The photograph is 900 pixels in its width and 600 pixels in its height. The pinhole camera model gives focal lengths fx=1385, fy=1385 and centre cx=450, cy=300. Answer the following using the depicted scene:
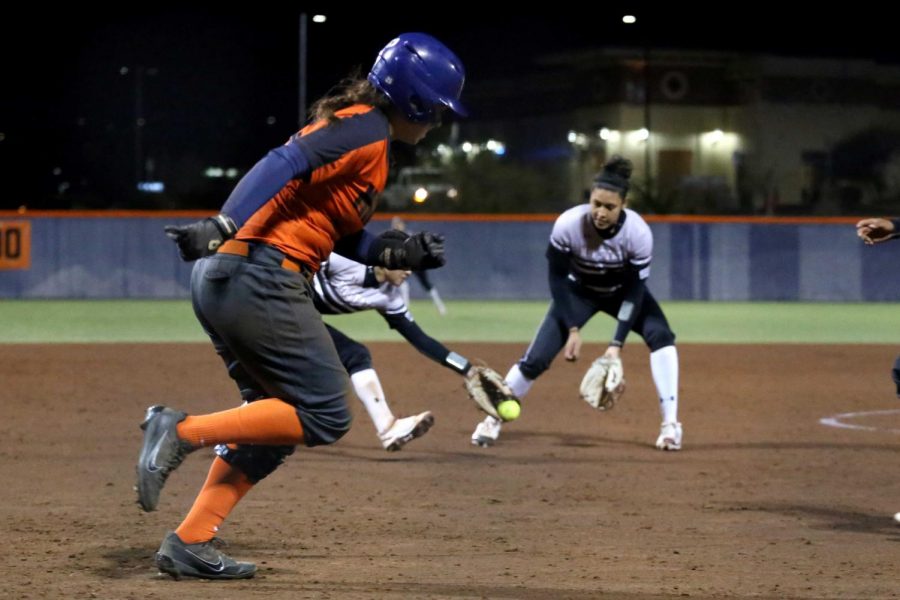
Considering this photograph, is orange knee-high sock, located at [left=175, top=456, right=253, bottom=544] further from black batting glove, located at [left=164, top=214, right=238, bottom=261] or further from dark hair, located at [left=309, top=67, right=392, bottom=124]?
dark hair, located at [left=309, top=67, right=392, bottom=124]

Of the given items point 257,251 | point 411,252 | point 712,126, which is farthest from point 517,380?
point 712,126

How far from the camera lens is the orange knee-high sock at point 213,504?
5328 mm

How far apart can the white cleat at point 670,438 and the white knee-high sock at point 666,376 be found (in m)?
0.05

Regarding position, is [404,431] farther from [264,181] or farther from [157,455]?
[264,181]

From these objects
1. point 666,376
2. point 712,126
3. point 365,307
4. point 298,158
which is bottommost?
point 666,376

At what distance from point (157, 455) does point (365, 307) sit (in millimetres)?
3787

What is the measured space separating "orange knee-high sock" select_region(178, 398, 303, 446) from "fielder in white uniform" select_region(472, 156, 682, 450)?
383cm

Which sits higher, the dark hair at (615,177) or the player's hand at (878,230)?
the dark hair at (615,177)

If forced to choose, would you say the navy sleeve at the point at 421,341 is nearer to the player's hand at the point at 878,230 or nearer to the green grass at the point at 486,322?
the player's hand at the point at 878,230

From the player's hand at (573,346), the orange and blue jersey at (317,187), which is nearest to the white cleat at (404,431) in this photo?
the player's hand at (573,346)

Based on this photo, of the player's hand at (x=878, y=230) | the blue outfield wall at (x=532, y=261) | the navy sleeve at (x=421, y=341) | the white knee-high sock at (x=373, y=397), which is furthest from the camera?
the blue outfield wall at (x=532, y=261)

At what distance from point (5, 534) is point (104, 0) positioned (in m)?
34.3

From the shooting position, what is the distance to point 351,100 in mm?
5156

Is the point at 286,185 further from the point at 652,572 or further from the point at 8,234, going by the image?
the point at 8,234
